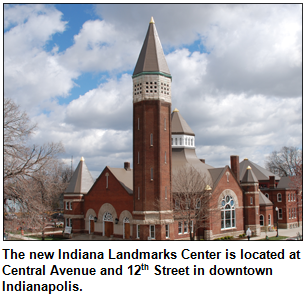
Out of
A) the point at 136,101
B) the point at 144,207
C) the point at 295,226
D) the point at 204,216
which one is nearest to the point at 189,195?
the point at 204,216

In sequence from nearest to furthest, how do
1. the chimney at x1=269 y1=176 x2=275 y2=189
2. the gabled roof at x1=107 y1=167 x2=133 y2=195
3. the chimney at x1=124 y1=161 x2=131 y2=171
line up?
1. the gabled roof at x1=107 y1=167 x2=133 y2=195
2. the chimney at x1=124 y1=161 x2=131 y2=171
3. the chimney at x1=269 y1=176 x2=275 y2=189

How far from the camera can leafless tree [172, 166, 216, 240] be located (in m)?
33.6

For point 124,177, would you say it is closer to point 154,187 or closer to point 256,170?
point 154,187

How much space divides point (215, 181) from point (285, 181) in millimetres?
22855

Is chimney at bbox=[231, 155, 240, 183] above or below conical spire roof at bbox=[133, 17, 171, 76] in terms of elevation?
below

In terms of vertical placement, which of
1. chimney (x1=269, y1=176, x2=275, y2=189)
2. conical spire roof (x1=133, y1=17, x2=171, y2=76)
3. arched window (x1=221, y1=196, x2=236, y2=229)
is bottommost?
arched window (x1=221, y1=196, x2=236, y2=229)

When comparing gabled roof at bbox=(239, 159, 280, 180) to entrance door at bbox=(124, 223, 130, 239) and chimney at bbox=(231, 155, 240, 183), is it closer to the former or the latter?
chimney at bbox=(231, 155, 240, 183)

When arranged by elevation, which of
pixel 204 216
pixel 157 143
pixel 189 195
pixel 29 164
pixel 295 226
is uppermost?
pixel 157 143

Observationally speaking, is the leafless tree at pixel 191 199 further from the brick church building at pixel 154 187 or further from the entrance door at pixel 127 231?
the entrance door at pixel 127 231

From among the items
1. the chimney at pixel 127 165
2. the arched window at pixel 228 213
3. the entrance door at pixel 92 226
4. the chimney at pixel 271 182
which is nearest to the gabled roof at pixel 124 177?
the chimney at pixel 127 165

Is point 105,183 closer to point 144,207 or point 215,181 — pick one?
point 144,207

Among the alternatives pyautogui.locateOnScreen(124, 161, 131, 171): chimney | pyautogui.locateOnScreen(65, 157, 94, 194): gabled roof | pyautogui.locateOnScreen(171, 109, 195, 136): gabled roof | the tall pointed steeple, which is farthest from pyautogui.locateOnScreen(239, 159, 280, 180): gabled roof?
the tall pointed steeple

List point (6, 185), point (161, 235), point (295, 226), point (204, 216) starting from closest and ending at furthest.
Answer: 1. point (6, 185)
2. point (161, 235)
3. point (204, 216)
4. point (295, 226)

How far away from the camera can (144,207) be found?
33250mm
